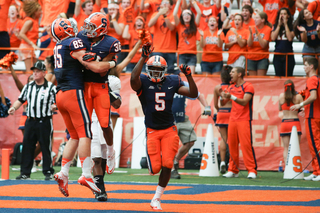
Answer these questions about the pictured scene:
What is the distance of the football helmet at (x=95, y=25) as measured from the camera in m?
5.73

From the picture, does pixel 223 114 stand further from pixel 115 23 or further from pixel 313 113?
pixel 115 23

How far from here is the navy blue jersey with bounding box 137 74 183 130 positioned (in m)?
5.89

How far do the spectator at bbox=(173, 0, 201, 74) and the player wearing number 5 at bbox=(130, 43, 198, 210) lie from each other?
6090 millimetres

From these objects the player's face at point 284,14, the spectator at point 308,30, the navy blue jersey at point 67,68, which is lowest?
the navy blue jersey at point 67,68

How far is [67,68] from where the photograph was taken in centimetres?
570

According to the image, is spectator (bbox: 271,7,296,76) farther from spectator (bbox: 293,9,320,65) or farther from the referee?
the referee

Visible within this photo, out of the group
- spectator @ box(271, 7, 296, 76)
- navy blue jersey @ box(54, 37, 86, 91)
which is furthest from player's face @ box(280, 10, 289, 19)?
navy blue jersey @ box(54, 37, 86, 91)

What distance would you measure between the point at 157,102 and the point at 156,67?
46cm

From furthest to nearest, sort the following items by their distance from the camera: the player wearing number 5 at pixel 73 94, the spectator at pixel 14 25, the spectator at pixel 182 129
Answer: the spectator at pixel 14 25
the spectator at pixel 182 129
the player wearing number 5 at pixel 73 94

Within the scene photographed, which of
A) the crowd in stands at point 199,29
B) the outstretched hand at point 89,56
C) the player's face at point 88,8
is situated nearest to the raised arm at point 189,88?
the outstretched hand at point 89,56

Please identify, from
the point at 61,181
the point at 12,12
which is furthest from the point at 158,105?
the point at 12,12

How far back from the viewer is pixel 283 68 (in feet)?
39.5

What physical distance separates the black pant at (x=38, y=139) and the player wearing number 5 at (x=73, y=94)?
313cm

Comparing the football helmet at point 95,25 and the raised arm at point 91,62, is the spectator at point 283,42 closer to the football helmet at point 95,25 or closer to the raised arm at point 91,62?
the football helmet at point 95,25
